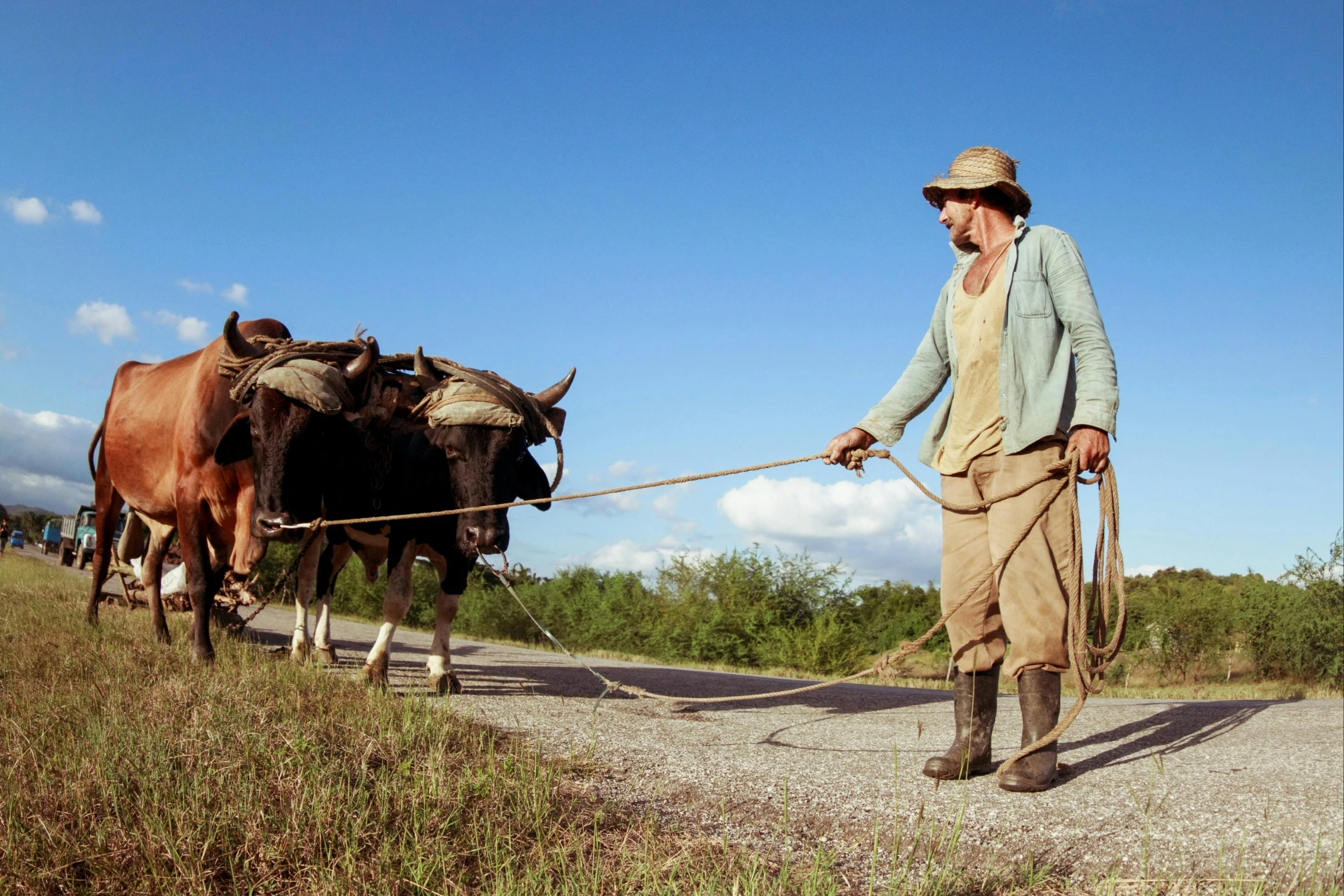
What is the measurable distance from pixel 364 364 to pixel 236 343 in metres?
0.82

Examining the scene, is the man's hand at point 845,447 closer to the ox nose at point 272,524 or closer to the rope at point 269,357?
the ox nose at point 272,524

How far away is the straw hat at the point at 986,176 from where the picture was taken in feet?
15.4

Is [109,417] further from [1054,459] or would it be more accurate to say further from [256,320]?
[1054,459]

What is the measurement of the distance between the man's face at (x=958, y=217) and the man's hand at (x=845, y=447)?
3.56ft

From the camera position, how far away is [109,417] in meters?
8.43

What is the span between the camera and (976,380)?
184 inches

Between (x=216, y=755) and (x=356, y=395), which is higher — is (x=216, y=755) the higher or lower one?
the lower one

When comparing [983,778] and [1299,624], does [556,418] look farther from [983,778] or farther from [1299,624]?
[1299,624]

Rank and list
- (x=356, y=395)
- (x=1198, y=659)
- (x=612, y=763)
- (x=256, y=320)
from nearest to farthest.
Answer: (x=612, y=763), (x=356, y=395), (x=256, y=320), (x=1198, y=659)

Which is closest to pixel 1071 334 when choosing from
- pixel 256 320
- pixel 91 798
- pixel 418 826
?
pixel 418 826

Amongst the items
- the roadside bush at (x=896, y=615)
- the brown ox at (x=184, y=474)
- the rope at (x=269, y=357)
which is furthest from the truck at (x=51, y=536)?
the rope at (x=269, y=357)

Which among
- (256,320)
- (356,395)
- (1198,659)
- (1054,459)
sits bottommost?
(1198,659)

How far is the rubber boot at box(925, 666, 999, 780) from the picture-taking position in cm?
454

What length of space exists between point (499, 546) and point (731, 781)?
2.71m
